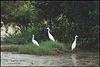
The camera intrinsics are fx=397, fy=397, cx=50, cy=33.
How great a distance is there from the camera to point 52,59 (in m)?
16.6

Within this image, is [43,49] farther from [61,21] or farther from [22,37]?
[22,37]

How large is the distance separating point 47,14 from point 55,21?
0.60 m

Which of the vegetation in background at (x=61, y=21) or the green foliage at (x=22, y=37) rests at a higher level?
the vegetation in background at (x=61, y=21)

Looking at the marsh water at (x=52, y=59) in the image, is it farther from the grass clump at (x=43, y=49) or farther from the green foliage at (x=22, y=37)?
the green foliage at (x=22, y=37)

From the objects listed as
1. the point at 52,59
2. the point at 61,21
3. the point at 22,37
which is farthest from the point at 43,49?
the point at 22,37

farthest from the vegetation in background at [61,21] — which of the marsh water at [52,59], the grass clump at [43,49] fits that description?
the marsh water at [52,59]

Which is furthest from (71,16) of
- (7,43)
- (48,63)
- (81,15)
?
(48,63)

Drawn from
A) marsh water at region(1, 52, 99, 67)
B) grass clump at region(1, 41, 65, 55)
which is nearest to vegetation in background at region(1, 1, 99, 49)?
grass clump at region(1, 41, 65, 55)

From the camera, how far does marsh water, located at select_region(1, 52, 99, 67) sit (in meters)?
15.2

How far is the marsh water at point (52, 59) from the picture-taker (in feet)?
50.0

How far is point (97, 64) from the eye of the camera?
586 inches

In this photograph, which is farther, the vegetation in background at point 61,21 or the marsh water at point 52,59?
the vegetation in background at point 61,21

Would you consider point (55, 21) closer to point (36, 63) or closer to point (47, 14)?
point (47, 14)

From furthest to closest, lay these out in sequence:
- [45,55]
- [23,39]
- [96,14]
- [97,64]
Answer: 1. [23,39]
2. [96,14]
3. [45,55]
4. [97,64]
